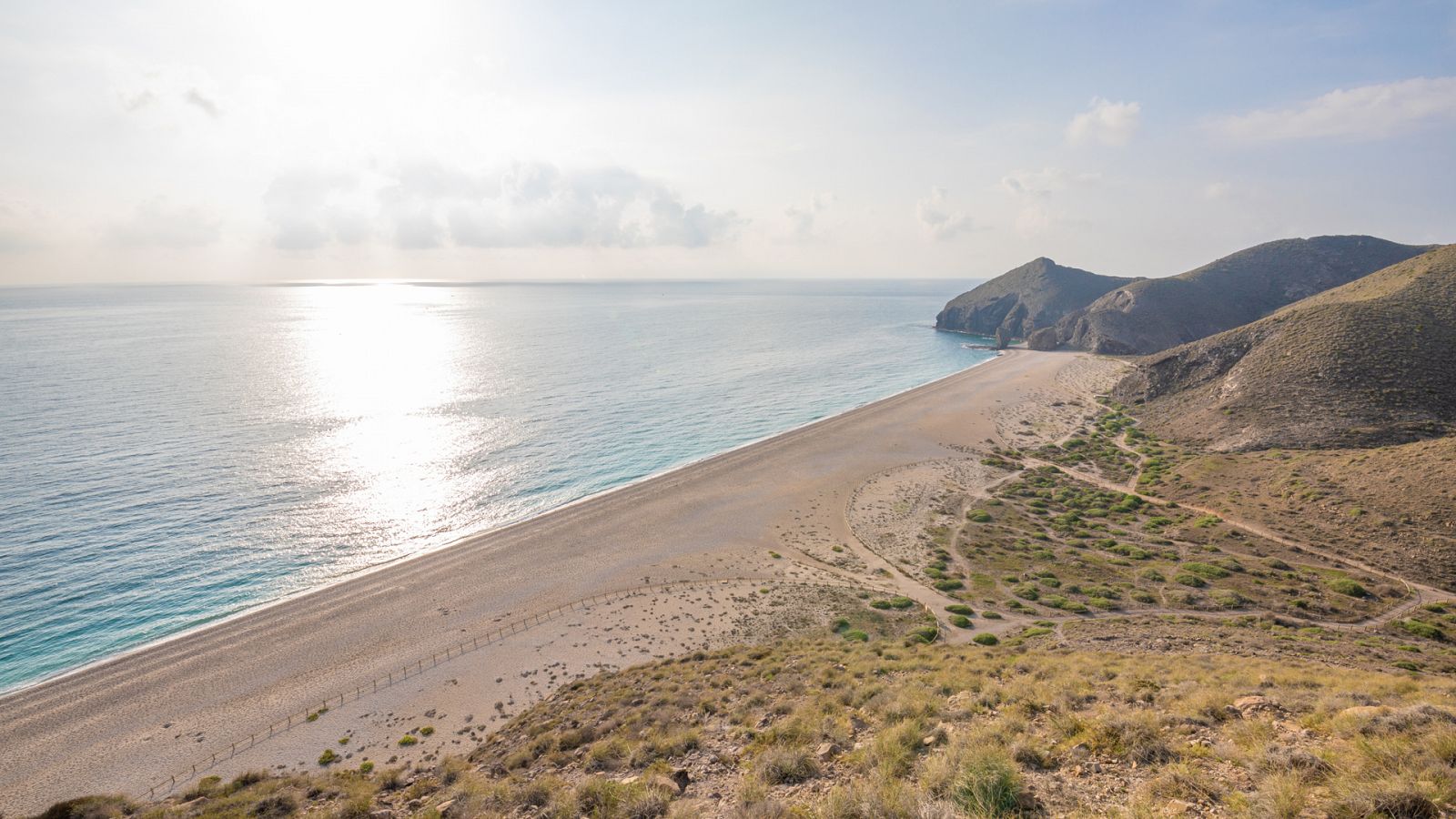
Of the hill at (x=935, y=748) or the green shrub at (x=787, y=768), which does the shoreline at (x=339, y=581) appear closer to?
the hill at (x=935, y=748)

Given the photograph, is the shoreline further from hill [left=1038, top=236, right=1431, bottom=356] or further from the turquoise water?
hill [left=1038, top=236, right=1431, bottom=356]

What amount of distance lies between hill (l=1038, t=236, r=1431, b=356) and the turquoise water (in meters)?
46.6

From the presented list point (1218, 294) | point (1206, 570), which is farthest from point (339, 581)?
point (1218, 294)

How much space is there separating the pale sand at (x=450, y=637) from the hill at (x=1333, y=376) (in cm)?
5224

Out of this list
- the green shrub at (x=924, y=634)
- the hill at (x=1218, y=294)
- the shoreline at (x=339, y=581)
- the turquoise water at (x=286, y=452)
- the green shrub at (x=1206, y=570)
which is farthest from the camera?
the hill at (x=1218, y=294)

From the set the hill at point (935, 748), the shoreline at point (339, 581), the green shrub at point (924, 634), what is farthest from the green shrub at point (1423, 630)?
the shoreline at point (339, 581)

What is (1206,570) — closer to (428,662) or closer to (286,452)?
(428,662)

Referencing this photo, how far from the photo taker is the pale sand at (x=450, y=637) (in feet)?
95.7

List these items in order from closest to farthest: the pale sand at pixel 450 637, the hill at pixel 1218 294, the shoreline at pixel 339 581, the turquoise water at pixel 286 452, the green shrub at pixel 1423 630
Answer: the pale sand at pixel 450 637 → the green shrub at pixel 1423 630 → the shoreline at pixel 339 581 → the turquoise water at pixel 286 452 → the hill at pixel 1218 294

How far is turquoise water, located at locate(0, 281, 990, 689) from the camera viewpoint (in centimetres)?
4488

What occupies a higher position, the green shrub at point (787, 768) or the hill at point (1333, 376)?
the hill at point (1333, 376)

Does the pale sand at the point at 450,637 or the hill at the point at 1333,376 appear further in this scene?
the hill at the point at 1333,376

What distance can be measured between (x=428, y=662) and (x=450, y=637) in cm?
284

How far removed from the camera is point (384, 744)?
92.8 ft
